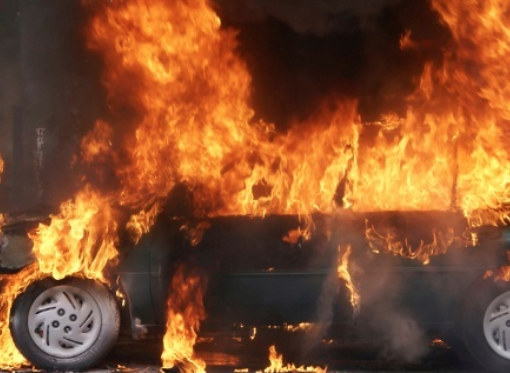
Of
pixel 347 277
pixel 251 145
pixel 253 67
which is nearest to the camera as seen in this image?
pixel 347 277

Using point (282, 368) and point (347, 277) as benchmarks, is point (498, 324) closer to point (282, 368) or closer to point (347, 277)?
point (347, 277)

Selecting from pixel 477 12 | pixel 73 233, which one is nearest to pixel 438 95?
pixel 477 12

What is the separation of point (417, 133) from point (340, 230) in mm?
1877

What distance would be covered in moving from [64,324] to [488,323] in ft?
11.4

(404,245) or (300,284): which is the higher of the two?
(404,245)

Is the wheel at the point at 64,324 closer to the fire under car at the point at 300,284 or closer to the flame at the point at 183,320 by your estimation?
the fire under car at the point at 300,284

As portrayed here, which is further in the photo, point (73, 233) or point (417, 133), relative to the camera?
point (417, 133)

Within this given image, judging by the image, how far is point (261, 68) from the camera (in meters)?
10.8

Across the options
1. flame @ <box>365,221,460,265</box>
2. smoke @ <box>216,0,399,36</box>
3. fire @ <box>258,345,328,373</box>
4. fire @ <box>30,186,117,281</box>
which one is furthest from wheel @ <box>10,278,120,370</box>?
smoke @ <box>216,0,399,36</box>

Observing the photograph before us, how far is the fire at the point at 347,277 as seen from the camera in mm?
6602

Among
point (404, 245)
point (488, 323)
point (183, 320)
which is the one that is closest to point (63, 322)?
point (183, 320)

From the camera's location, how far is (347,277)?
6605mm

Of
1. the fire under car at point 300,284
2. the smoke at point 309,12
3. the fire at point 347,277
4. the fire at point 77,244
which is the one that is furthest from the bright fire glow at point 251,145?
the smoke at point 309,12

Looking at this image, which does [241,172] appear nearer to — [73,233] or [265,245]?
[265,245]
